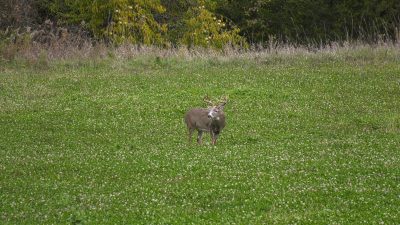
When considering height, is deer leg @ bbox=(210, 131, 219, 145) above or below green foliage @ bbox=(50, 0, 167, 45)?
below

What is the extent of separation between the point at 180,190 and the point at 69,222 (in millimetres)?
2583

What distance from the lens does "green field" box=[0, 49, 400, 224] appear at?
39.6ft

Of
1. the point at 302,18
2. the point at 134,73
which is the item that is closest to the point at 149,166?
the point at 134,73

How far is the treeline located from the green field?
8955mm

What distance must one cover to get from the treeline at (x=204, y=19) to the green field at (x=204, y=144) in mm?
8955

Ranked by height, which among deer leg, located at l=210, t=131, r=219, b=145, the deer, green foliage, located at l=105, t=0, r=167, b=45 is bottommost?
deer leg, located at l=210, t=131, r=219, b=145

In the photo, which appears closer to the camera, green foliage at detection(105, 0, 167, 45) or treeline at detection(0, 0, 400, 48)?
green foliage at detection(105, 0, 167, 45)

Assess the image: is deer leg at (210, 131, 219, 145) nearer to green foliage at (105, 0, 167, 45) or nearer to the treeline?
the treeline

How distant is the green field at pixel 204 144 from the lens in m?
12.1

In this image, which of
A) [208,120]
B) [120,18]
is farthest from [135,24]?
[208,120]

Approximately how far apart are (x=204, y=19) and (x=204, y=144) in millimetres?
25005

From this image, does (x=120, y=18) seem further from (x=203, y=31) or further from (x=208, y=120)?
(x=208, y=120)

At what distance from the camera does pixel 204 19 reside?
42812mm

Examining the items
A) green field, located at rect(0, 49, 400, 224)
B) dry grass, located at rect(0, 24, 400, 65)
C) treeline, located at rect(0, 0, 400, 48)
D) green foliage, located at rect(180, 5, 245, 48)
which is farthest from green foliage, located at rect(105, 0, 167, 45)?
green field, located at rect(0, 49, 400, 224)
